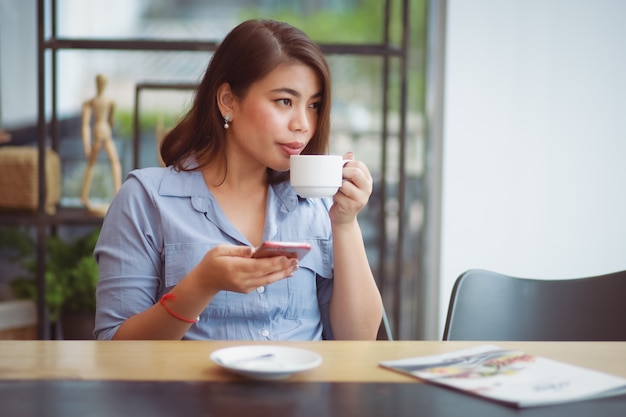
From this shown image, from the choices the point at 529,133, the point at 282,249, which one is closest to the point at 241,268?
the point at 282,249

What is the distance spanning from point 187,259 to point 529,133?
6.77 feet

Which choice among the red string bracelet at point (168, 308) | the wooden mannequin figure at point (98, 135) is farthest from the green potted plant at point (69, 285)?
the red string bracelet at point (168, 308)

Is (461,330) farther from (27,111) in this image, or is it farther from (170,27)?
(27,111)

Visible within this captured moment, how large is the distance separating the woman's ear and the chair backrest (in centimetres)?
64

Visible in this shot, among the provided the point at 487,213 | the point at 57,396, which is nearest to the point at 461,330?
the point at 57,396

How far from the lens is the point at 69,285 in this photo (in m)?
3.04

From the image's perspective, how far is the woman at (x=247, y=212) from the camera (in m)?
1.54

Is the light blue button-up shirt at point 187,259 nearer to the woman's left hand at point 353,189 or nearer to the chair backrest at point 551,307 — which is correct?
the woman's left hand at point 353,189

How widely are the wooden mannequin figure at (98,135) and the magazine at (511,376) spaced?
223cm

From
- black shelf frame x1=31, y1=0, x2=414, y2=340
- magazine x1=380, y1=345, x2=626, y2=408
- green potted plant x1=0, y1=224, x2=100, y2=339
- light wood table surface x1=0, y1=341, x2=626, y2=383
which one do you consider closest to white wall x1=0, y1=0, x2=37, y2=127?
black shelf frame x1=31, y1=0, x2=414, y2=340

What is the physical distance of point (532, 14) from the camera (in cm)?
319

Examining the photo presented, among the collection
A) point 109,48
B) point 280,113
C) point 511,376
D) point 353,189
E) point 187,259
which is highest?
point 109,48

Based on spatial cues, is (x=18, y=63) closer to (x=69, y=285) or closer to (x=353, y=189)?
(x=69, y=285)

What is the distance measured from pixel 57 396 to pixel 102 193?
8.09 feet
